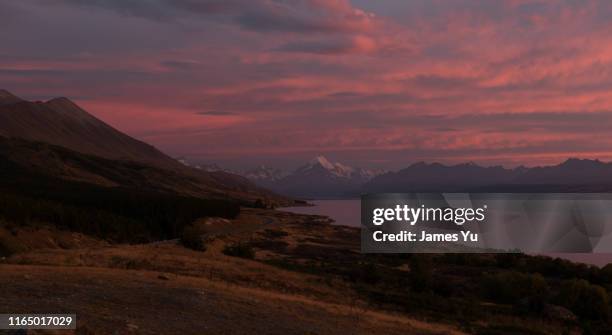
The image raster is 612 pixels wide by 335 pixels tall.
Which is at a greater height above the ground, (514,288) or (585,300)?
(514,288)

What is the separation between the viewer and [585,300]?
42062mm

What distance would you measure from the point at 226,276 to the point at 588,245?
9547 centimetres

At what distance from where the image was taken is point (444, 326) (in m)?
28.0

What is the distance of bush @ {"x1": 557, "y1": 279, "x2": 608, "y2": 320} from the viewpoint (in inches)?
1591

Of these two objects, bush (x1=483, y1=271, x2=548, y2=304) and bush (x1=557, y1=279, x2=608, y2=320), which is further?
bush (x1=483, y1=271, x2=548, y2=304)

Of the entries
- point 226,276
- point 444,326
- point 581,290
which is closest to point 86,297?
→ point 226,276

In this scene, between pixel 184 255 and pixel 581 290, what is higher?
pixel 184 255

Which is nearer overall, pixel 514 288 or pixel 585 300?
pixel 585 300

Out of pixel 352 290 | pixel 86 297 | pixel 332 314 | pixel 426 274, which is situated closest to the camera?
pixel 86 297

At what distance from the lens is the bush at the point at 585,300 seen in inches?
1591

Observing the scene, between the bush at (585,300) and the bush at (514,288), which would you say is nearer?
the bush at (585,300)

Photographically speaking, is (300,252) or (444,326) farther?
(300,252)

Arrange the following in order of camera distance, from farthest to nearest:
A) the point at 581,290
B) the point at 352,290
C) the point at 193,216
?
the point at 193,216 → the point at 581,290 → the point at 352,290

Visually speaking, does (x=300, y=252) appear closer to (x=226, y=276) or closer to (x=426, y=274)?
(x=426, y=274)
